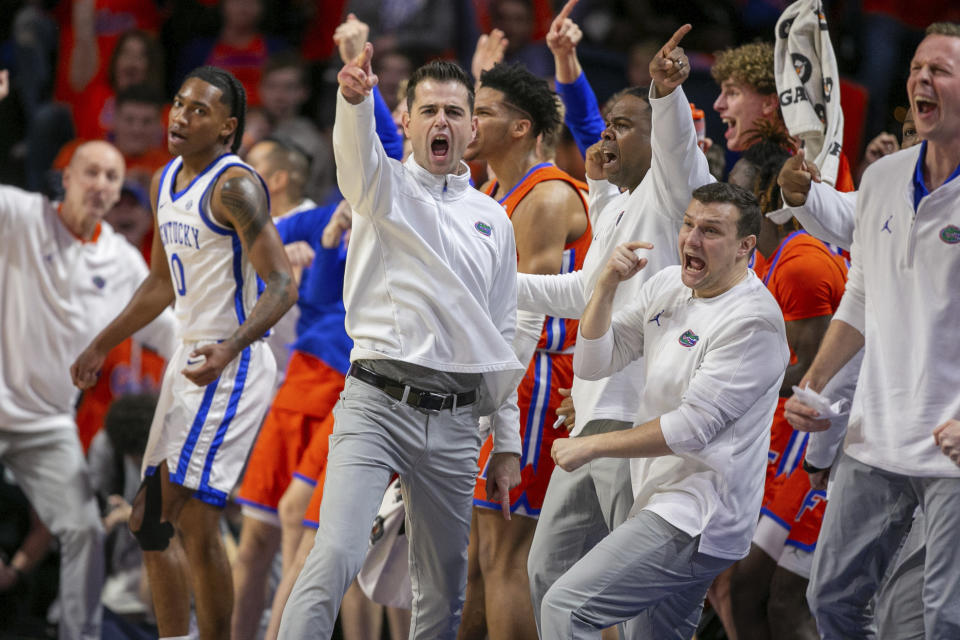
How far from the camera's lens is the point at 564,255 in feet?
15.3

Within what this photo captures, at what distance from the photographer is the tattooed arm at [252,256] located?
4.32 meters

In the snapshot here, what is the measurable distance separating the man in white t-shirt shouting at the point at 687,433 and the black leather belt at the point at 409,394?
1.12ft

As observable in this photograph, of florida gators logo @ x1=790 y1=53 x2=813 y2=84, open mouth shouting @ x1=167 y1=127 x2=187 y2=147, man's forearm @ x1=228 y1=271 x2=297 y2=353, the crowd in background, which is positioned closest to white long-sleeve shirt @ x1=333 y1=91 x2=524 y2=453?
man's forearm @ x1=228 y1=271 x2=297 y2=353

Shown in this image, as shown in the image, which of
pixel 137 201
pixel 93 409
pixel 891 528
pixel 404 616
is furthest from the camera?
pixel 137 201

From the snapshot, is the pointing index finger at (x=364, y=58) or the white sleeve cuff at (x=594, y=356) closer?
the pointing index finger at (x=364, y=58)

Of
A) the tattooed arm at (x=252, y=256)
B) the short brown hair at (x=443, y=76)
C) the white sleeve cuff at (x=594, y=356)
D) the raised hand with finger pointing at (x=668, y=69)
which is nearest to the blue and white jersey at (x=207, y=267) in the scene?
the tattooed arm at (x=252, y=256)

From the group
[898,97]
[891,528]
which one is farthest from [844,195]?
[898,97]

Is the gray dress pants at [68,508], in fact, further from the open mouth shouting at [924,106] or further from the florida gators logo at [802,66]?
the open mouth shouting at [924,106]

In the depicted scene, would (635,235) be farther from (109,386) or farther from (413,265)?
(109,386)

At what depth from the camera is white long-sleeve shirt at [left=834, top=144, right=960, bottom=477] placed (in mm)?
3494

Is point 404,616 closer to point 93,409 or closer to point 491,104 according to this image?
point 491,104

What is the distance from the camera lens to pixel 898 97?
771 centimetres

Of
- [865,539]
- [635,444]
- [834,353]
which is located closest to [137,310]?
[635,444]

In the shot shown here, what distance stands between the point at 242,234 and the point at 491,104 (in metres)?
1.04
